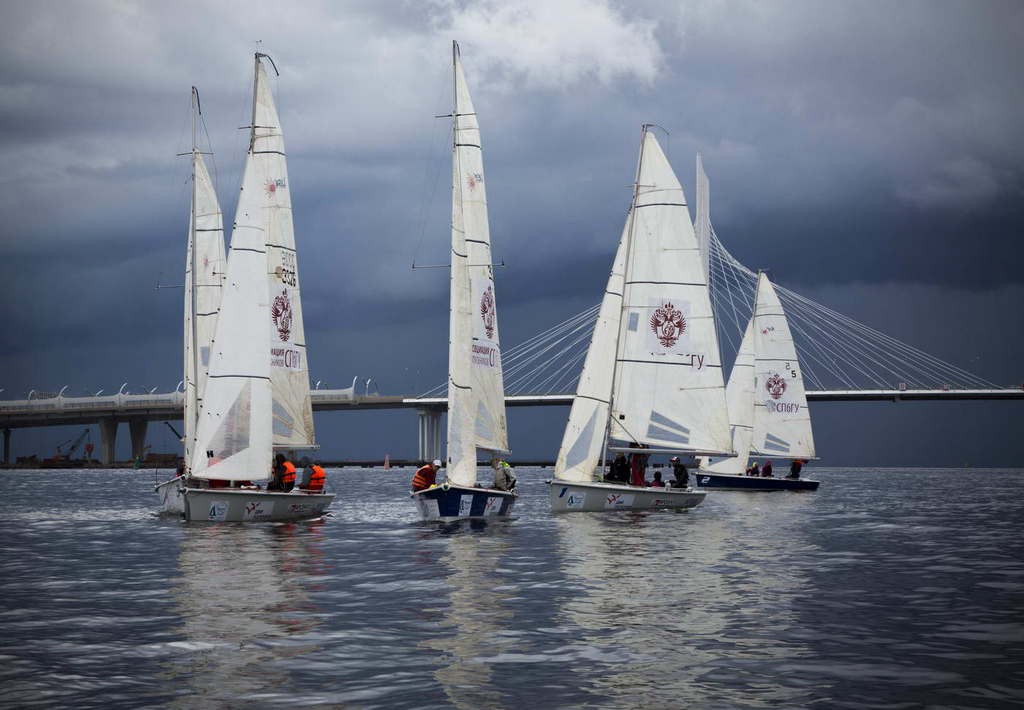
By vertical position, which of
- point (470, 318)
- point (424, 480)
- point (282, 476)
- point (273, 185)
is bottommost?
point (424, 480)

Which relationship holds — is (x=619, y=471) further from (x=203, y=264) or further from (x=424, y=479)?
(x=203, y=264)

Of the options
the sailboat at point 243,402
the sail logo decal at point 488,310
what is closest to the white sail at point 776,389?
the sail logo decal at point 488,310

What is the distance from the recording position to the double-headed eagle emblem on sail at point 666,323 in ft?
121

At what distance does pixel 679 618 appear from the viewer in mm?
14930

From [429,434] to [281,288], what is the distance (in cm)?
10605

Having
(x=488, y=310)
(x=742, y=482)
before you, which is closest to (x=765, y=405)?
(x=742, y=482)

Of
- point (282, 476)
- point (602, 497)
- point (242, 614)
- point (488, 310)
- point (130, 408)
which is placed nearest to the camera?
point (242, 614)

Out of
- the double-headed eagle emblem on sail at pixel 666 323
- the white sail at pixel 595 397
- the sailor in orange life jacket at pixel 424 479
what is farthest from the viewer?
the double-headed eagle emblem on sail at pixel 666 323

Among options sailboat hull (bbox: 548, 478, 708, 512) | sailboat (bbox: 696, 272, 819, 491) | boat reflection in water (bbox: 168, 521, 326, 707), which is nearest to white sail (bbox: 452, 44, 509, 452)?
sailboat hull (bbox: 548, 478, 708, 512)

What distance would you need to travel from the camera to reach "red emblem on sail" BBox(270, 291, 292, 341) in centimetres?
3350

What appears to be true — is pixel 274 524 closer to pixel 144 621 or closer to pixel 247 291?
pixel 247 291

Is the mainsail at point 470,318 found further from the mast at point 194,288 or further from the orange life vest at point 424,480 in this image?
the mast at point 194,288

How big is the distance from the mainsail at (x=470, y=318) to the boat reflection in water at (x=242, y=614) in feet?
17.9

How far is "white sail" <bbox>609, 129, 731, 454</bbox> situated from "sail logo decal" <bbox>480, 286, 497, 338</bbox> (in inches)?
214
